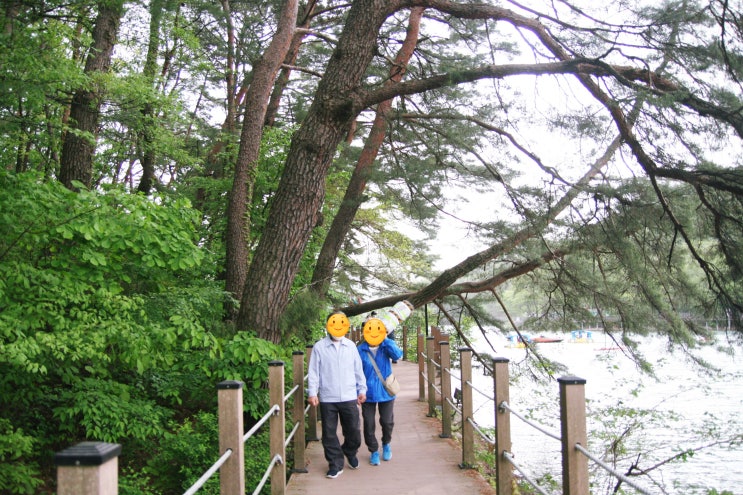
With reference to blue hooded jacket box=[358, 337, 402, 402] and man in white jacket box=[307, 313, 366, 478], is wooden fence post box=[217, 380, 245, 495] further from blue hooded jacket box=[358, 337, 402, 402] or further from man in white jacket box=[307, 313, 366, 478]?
blue hooded jacket box=[358, 337, 402, 402]

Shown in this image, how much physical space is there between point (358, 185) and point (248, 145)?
2.22 m

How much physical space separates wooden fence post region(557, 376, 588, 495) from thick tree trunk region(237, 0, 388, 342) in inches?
180

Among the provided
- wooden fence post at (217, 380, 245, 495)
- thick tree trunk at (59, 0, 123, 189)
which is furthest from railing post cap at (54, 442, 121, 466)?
thick tree trunk at (59, 0, 123, 189)

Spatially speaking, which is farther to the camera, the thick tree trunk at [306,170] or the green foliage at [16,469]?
the thick tree trunk at [306,170]

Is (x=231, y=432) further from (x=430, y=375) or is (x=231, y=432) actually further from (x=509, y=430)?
(x=430, y=375)

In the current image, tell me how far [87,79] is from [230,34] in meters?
7.40

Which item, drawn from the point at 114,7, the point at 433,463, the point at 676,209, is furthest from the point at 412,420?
the point at 114,7

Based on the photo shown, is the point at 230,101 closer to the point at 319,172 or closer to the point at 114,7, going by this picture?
the point at 114,7

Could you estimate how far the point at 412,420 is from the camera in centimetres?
893

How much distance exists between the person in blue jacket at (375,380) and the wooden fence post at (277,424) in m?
1.25

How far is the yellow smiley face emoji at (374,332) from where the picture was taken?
611 cm

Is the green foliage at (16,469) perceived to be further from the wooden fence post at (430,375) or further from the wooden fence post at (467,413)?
the wooden fence post at (430,375)

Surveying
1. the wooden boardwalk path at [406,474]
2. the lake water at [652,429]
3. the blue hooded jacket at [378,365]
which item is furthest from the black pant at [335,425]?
the lake water at [652,429]

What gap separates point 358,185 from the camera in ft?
37.9
